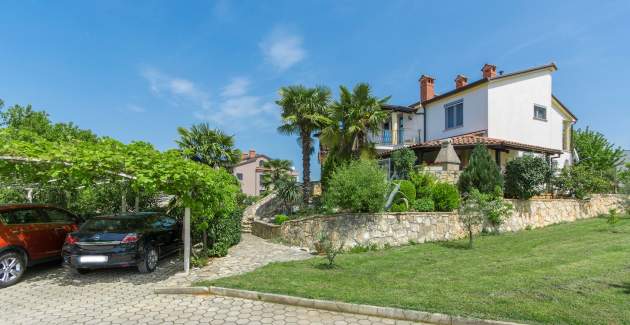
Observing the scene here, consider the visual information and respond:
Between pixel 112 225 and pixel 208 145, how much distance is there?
9474 mm

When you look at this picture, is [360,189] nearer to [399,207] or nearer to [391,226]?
[391,226]

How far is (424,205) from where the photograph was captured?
13.0 metres

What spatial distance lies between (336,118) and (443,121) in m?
9.10

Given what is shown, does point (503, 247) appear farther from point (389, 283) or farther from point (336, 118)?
point (336, 118)

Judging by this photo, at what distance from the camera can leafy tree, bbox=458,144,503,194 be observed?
14008 mm

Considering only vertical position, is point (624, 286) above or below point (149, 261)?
above

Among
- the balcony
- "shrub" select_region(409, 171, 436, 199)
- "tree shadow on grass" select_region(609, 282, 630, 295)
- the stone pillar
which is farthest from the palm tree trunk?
"tree shadow on grass" select_region(609, 282, 630, 295)

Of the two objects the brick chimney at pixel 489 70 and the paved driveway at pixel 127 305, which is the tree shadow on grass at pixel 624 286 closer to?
the paved driveway at pixel 127 305

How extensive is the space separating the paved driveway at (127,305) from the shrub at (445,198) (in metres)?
8.38

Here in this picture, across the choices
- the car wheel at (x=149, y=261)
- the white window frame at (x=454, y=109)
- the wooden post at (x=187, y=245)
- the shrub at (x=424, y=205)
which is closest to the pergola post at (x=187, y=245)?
the wooden post at (x=187, y=245)

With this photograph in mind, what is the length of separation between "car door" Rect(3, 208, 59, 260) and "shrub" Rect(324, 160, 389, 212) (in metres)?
8.28

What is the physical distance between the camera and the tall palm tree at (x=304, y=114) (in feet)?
59.2

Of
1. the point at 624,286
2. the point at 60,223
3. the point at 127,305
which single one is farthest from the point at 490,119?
the point at 60,223

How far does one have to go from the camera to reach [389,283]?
6668 mm
